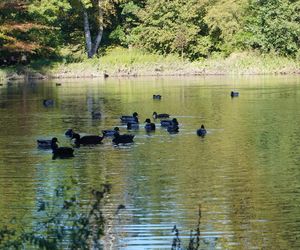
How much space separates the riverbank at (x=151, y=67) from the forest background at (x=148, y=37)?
0.07 m

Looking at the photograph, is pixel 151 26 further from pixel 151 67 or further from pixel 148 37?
pixel 151 67

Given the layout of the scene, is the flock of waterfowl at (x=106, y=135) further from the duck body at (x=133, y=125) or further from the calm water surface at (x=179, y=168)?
the calm water surface at (x=179, y=168)

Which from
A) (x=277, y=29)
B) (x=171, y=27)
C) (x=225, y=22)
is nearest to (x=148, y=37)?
(x=171, y=27)

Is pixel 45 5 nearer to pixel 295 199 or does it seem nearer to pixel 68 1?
pixel 68 1

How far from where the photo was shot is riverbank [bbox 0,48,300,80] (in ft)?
192

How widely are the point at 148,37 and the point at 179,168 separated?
143 feet

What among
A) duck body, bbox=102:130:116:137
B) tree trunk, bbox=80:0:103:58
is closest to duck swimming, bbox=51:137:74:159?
duck body, bbox=102:130:116:137

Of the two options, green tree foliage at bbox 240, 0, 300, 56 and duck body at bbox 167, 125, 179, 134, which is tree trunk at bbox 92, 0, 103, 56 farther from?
duck body at bbox 167, 125, 179, 134

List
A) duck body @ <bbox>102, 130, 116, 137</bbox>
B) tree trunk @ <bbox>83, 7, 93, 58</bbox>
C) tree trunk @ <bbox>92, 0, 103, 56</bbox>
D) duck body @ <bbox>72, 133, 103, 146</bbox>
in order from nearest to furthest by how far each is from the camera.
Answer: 1. duck body @ <bbox>72, 133, 103, 146</bbox>
2. duck body @ <bbox>102, 130, 116, 137</bbox>
3. tree trunk @ <bbox>92, 0, 103, 56</bbox>
4. tree trunk @ <bbox>83, 7, 93, 58</bbox>

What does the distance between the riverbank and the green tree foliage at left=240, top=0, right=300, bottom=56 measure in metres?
0.81

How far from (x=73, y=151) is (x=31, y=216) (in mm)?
7641

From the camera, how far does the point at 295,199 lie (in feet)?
53.1

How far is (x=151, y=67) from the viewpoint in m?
60.8

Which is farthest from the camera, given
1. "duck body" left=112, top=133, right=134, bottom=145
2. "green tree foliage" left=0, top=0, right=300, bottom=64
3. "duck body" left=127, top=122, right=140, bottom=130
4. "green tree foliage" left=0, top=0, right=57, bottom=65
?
"green tree foliage" left=0, top=0, right=300, bottom=64
